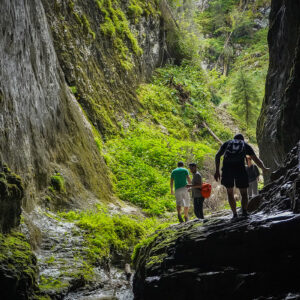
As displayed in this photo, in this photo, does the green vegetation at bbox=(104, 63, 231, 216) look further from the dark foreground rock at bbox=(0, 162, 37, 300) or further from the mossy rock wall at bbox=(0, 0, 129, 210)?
the dark foreground rock at bbox=(0, 162, 37, 300)

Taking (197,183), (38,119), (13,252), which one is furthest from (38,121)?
(13,252)

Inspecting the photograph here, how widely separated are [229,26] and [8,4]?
160 ft

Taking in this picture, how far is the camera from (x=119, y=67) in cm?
2247

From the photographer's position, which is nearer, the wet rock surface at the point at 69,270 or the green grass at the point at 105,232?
the wet rock surface at the point at 69,270

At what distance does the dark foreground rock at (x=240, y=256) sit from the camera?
204 inches

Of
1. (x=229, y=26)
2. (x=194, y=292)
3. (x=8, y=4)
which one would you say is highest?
(x=229, y=26)

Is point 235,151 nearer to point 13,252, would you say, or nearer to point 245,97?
point 13,252

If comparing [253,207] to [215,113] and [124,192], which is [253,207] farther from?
[215,113]

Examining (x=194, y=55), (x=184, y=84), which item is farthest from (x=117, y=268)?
(x=194, y=55)

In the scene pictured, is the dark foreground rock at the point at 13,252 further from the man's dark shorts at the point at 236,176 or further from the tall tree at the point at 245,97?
the tall tree at the point at 245,97

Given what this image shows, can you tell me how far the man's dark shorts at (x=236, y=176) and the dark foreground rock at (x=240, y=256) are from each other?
505 mm

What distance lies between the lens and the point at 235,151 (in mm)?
6863

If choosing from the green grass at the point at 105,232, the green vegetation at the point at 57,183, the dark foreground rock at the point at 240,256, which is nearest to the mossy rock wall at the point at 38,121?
the green vegetation at the point at 57,183

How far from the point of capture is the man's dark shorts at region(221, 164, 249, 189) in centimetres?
679
